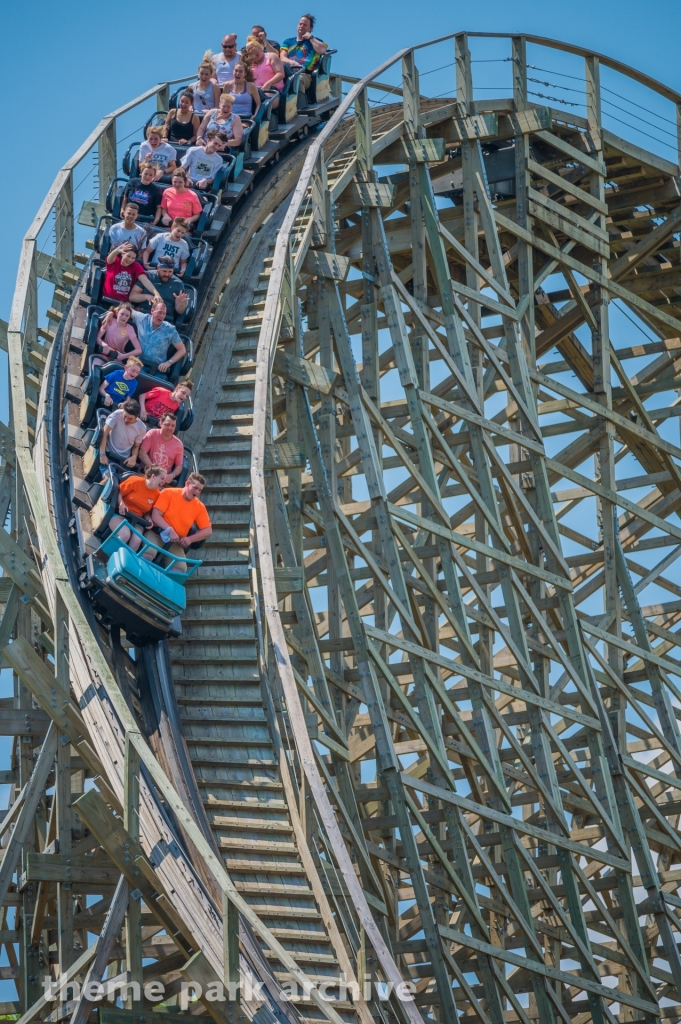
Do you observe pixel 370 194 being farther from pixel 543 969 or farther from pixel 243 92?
pixel 543 969

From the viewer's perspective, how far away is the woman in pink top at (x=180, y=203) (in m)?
13.8

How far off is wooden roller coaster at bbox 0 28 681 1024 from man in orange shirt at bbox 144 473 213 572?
1.35 ft

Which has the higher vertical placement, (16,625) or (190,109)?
(190,109)

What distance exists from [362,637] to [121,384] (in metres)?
2.43

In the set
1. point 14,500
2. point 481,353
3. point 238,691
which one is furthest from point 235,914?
point 481,353

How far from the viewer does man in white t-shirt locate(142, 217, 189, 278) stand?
13102 millimetres

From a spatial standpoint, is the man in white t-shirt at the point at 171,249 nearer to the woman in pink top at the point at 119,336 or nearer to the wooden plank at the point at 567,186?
the woman in pink top at the point at 119,336

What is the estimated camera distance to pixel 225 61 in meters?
16.2

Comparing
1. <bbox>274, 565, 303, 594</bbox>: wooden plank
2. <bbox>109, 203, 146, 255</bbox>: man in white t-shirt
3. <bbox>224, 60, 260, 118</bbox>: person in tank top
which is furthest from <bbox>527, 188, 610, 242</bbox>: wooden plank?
<bbox>274, 565, 303, 594</bbox>: wooden plank

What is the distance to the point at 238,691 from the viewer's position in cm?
1022

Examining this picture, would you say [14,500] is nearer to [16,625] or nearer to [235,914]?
[16,625]

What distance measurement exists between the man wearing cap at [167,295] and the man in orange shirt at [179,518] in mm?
2478

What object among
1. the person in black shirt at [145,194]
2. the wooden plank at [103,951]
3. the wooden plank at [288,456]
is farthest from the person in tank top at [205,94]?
the wooden plank at [103,951]

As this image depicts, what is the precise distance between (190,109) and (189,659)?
258 inches
